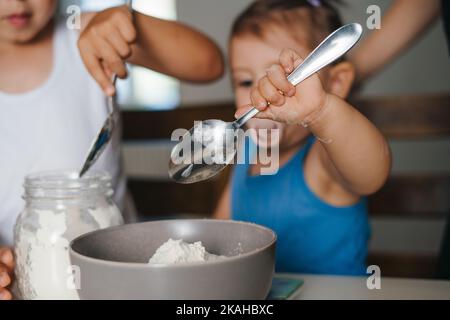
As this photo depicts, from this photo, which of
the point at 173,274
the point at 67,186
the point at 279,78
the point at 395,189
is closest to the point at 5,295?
the point at 67,186

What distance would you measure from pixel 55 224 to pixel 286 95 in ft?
0.85

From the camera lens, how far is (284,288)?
588 millimetres

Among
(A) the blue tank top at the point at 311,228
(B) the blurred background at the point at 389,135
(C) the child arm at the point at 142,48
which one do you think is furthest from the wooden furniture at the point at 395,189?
(C) the child arm at the point at 142,48

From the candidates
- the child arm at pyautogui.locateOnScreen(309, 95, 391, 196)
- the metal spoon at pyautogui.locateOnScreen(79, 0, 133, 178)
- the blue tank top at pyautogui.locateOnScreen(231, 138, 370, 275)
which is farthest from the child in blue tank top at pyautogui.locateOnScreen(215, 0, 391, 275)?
the metal spoon at pyautogui.locateOnScreen(79, 0, 133, 178)

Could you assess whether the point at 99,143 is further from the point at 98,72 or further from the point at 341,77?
the point at 341,77

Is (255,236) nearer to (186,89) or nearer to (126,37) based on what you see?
(126,37)

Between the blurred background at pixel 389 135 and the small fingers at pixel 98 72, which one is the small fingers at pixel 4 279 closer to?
the small fingers at pixel 98 72

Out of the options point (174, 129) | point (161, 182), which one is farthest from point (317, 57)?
point (174, 129)

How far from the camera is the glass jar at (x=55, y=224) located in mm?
531

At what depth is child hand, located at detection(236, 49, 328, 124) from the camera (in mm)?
485

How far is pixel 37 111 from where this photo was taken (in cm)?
88

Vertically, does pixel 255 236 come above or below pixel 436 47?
below

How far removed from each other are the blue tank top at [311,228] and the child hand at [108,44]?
1.30 ft
